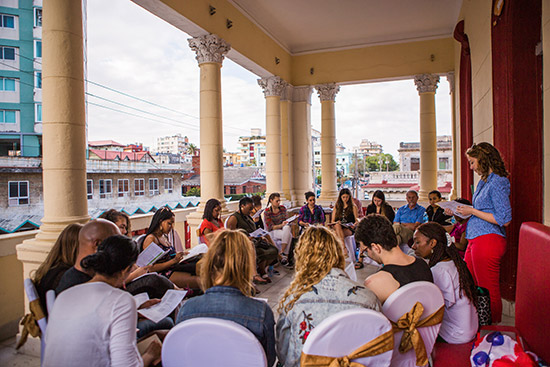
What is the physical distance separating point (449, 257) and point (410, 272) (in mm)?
412

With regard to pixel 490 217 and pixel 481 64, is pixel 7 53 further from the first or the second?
pixel 490 217

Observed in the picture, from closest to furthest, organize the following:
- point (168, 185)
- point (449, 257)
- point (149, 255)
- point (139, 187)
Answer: point (449, 257) → point (149, 255) → point (139, 187) → point (168, 185)

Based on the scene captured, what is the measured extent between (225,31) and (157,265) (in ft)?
15.4

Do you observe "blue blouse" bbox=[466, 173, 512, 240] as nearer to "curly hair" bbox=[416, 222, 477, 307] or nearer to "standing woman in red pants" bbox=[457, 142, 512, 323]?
"standing woman in red pants" bbox=[457, 142, 512, 323]

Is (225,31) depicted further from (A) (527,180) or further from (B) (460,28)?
(A) (527,180)

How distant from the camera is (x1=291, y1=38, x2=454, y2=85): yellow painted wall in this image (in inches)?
331

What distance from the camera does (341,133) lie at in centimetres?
7962

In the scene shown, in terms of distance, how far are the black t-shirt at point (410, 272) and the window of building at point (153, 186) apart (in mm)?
29605

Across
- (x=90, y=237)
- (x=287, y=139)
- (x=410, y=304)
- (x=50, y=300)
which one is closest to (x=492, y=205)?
(x=410, y=304)

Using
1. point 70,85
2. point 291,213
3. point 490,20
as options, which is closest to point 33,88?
point 291,213

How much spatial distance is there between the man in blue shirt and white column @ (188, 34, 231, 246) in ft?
10.1

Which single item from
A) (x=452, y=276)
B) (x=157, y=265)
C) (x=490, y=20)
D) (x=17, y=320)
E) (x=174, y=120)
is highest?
(x=174, y=120)

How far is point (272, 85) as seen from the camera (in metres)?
A: 8.68

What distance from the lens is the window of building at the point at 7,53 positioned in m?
23.4
